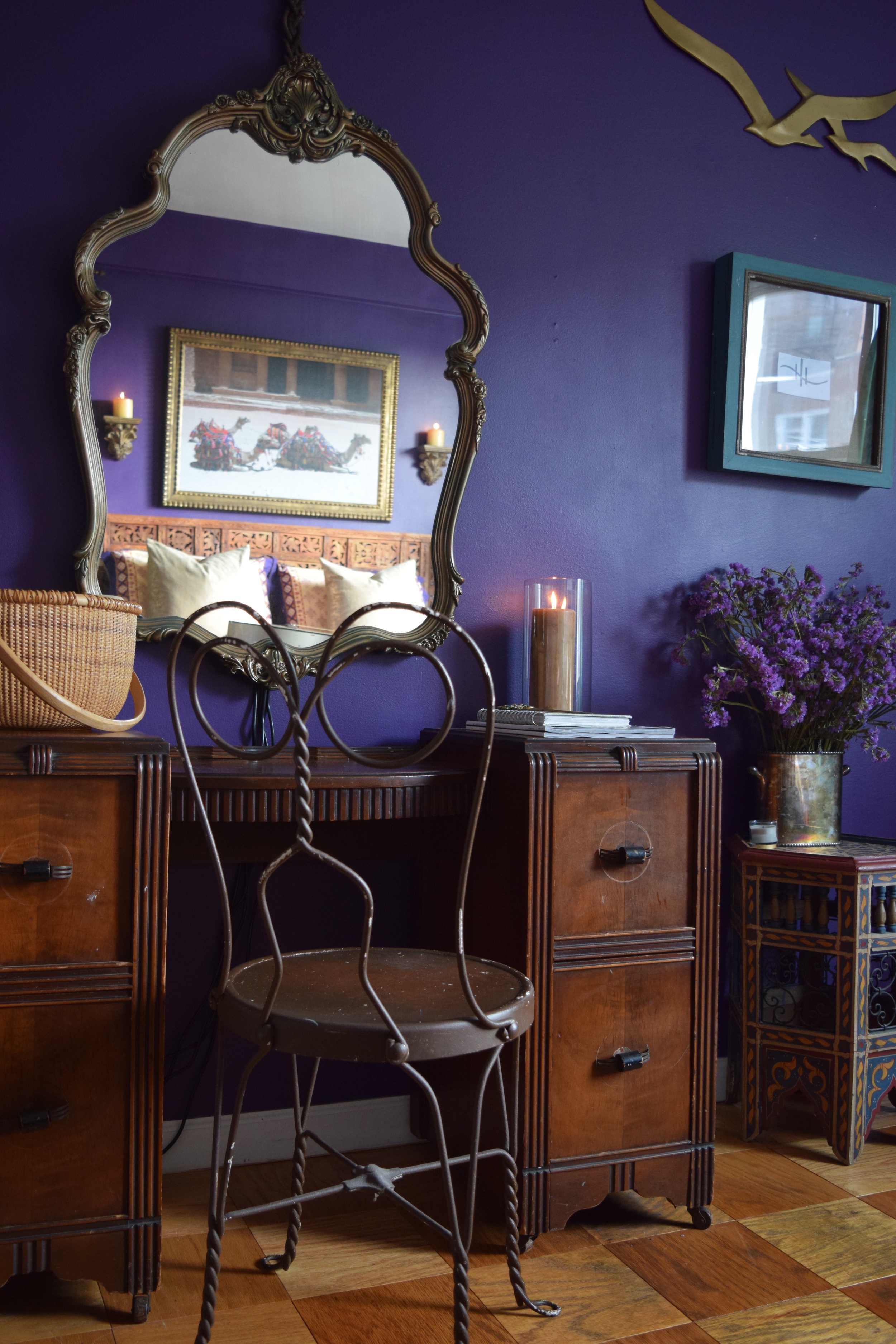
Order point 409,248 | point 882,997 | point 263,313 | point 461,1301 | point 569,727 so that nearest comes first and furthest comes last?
point 461,1301
point 569,727
point 263,313
point 409,248
point 882,997

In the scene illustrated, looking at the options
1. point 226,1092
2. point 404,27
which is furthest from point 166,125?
point 226,1092

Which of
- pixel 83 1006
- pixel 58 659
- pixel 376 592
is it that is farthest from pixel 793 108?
pixel 83 1006

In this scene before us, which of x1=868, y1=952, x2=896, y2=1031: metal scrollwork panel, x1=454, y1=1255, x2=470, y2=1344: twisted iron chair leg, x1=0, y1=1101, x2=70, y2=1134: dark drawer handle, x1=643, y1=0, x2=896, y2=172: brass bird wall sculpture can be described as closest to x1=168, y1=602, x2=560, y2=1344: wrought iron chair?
x1=454, y1=1255, x2=470, y2=1344: twisted iron chair leg

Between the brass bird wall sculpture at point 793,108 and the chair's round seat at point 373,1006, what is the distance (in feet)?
6.76

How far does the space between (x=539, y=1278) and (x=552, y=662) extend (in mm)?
1080

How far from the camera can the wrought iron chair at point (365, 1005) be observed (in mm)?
1264

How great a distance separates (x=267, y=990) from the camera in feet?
4.73

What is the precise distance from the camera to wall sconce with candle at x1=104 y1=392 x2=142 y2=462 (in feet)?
6.47

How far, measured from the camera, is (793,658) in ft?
7.59

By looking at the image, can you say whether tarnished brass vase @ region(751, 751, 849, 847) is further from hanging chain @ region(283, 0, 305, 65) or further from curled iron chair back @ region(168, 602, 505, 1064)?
hanging chain @ region(283, 0, 305, 65)

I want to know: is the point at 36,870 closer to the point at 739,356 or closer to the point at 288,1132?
the point at 288,1132

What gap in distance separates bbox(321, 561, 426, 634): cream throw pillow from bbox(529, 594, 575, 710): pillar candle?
24 cm

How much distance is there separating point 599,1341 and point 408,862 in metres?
0.93

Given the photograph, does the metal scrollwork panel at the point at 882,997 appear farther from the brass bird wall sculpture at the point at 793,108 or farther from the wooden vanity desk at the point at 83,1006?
the brass bird wall sculpture at the point at 793,108
